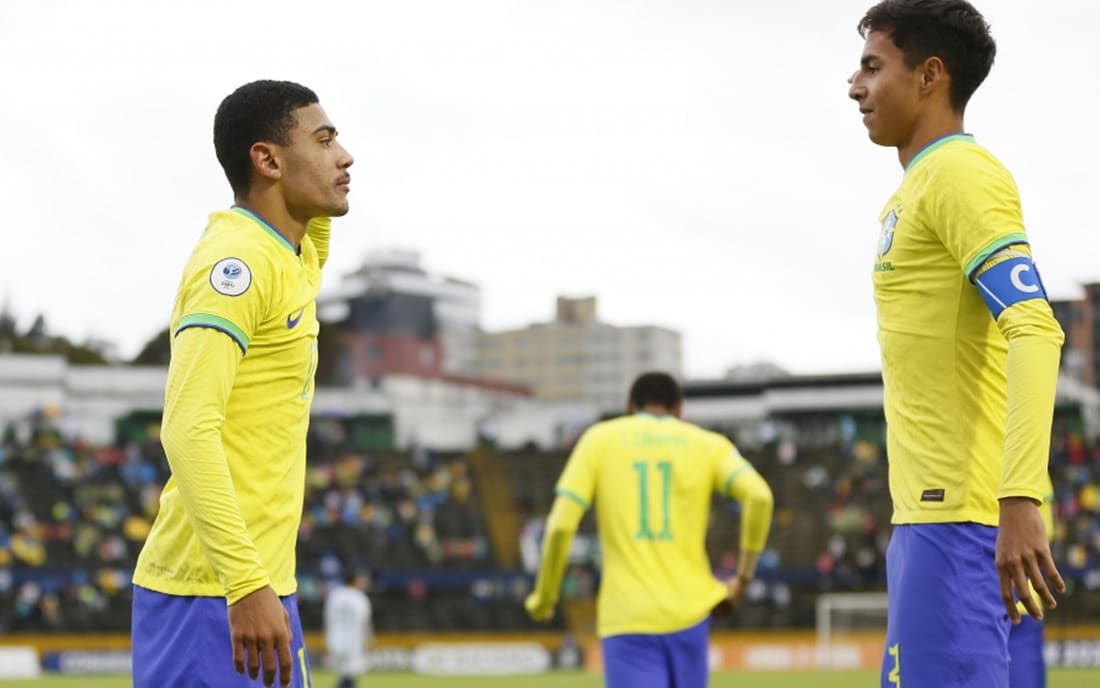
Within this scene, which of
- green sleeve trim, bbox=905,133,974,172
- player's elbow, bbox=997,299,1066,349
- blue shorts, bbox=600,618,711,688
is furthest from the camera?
blue shorts, bbox=600,618,711,688

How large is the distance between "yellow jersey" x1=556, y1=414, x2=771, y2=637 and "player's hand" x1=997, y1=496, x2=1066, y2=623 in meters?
3.97

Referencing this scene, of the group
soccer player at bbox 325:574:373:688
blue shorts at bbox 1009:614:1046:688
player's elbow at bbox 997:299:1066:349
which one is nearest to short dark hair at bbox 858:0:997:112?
player's elbow at bbox 997:299:1066:349

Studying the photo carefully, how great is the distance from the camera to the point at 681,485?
789 cm

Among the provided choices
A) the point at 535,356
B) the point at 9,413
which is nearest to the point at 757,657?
the point at 9,413

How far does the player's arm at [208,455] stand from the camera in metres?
4.01

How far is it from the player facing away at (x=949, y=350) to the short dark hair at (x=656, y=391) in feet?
12.2

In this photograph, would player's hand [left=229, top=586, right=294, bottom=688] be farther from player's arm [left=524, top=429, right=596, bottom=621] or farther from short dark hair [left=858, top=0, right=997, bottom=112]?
player's arm [left=524, top=429, right=596, bottom=621]

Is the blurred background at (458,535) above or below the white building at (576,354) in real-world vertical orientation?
below

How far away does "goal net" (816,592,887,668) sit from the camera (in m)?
30.6

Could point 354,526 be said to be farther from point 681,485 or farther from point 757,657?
point 681,485

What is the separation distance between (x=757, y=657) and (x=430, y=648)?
6.47 metres

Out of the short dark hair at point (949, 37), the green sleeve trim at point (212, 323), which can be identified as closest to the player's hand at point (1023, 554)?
the short dark hair at point (949, 37)

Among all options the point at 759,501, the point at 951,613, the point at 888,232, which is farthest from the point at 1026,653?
the point at 888,232

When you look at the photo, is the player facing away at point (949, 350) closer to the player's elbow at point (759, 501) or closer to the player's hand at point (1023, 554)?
the player's hand at point (1023, 554)
